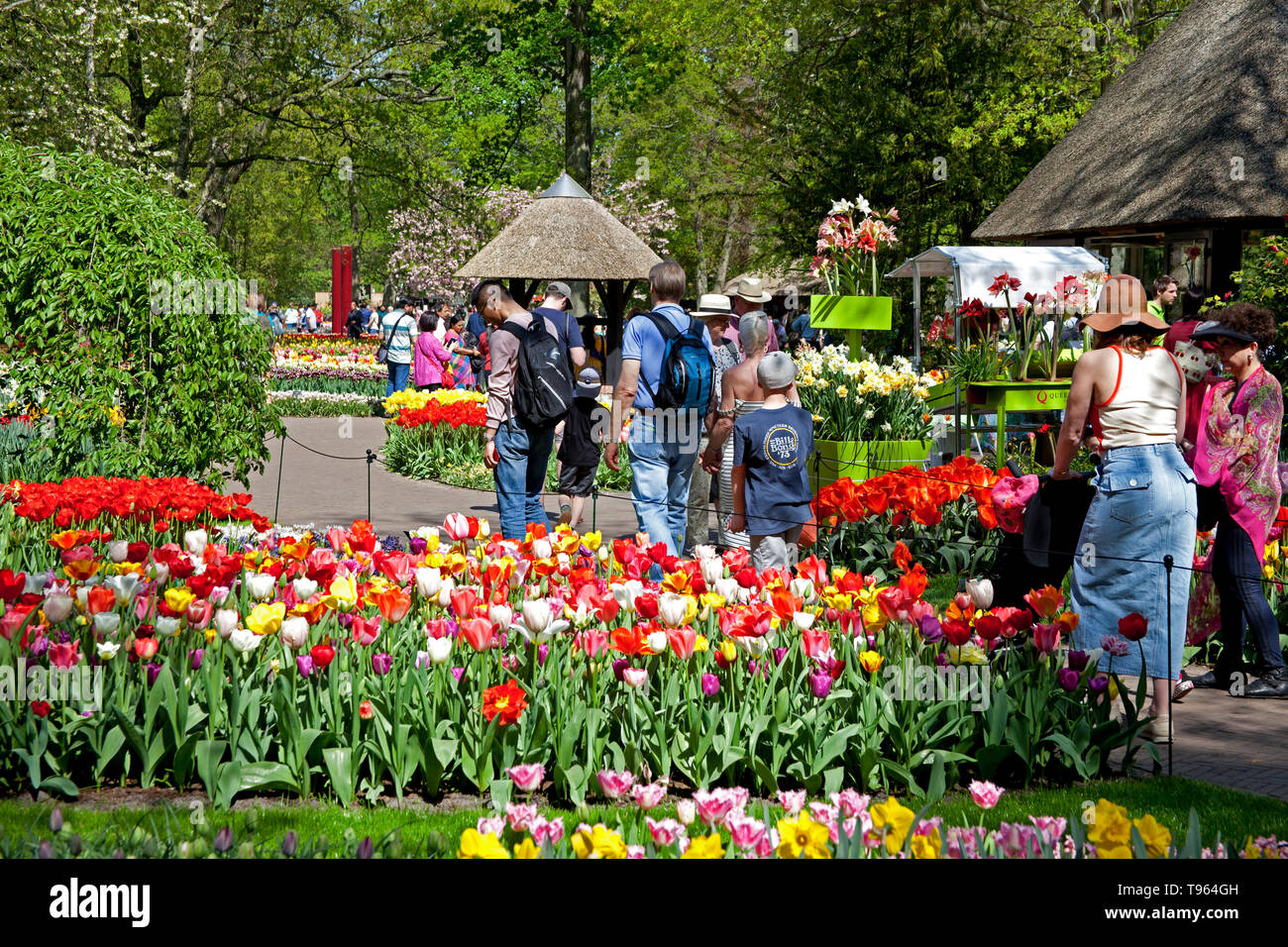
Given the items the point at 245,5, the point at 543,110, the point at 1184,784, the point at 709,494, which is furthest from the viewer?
Result: the point at 543,110

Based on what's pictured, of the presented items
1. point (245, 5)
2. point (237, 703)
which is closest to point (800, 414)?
point (237, 703)

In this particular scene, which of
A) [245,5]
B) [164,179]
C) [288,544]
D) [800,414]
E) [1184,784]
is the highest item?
[245,5]

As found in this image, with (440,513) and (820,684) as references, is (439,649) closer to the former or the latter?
(820,684)

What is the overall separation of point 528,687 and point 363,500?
25.7 ft

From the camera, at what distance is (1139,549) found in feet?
17.0

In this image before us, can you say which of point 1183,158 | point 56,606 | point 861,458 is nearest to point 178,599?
point 56,606

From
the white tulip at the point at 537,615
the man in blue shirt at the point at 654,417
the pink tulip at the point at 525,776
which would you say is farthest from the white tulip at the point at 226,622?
the man in blue shirt at the point at 654,417

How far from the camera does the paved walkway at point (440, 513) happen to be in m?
4.98

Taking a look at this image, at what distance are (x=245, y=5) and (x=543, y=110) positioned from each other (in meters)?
15.9

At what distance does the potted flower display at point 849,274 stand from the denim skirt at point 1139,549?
6050 mm

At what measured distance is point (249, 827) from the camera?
3.56m

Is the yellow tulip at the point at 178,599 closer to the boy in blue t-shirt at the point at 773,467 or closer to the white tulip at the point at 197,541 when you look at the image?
the white tulip at the point at 197,541
